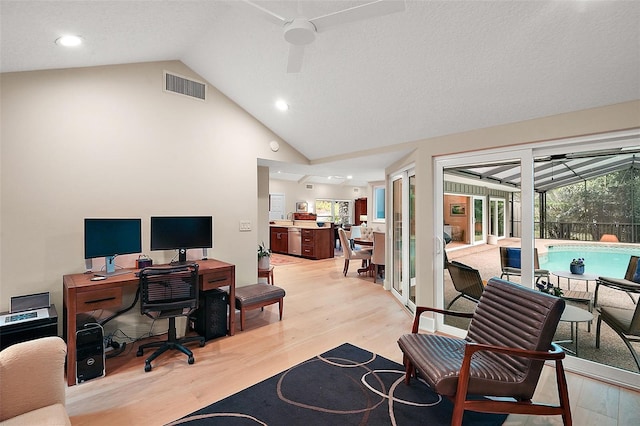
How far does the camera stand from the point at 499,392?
6.10ft

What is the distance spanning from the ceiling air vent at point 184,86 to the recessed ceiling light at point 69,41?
1.01 meters

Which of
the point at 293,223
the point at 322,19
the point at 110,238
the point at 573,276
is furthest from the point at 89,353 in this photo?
the point at 293,223

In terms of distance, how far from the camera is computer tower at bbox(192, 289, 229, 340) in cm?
333

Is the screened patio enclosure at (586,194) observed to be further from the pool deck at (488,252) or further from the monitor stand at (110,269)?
the monitor stand at (110,269)

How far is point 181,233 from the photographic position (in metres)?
3.38

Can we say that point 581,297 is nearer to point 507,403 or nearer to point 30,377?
point 507,403

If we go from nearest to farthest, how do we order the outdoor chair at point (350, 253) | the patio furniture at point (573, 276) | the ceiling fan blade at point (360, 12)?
the ceiling fan blade at point (360, 12) < the patio furniture at point (573, 276) < the outdoor chair at point (350, 253)

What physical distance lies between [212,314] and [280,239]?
238 inches


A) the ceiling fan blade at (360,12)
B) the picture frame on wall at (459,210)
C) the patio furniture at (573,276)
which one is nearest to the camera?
the ceiling fan blade at (360,12)

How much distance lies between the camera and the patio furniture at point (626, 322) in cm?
236

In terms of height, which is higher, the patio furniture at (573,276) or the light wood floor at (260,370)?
the patio furniture at (573,276)

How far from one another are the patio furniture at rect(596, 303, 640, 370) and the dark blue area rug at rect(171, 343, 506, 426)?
1289 mm

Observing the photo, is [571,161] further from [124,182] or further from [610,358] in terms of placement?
[124,182]

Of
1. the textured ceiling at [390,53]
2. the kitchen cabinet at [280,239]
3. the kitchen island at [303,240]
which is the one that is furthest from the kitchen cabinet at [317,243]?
the textured ceiling at [390,53]
